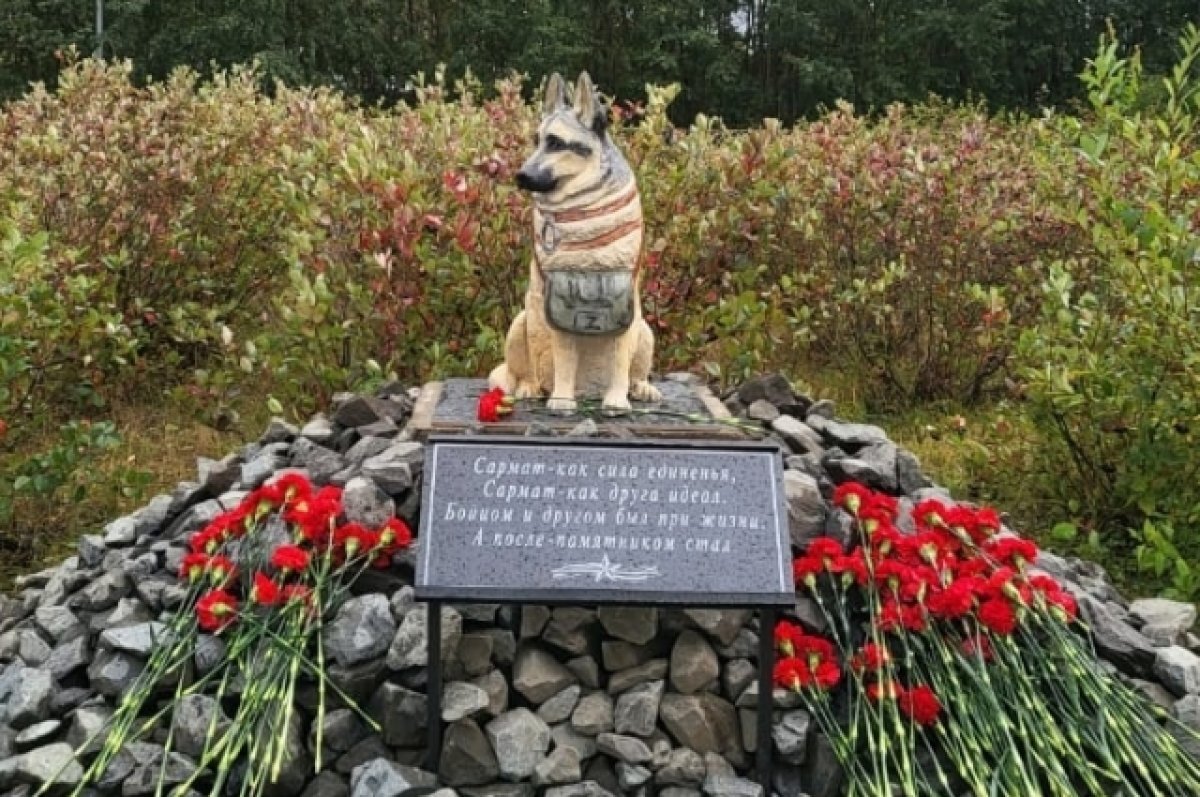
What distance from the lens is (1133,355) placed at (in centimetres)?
507

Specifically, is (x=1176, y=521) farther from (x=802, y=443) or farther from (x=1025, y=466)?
(x=802, y=443)

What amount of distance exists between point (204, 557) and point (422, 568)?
0.81 m

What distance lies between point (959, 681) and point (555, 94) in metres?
2.50

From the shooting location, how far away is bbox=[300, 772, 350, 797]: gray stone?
3387 millimetres

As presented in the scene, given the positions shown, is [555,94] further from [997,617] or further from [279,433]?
[997,617]

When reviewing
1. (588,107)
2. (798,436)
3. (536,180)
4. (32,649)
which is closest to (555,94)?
(588,107)

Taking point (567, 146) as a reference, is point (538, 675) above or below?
below

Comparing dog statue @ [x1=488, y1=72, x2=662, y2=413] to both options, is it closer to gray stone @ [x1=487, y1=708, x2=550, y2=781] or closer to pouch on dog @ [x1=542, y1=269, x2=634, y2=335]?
pouch on dog @ [x1=542, y1=269, x2=634, y2=335]

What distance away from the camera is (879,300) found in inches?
301

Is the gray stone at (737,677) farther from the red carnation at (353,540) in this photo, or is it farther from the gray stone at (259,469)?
the gray stone at (259,469)

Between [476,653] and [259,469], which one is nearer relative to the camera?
[476,653]

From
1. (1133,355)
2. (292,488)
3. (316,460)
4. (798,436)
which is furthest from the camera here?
(1133,355)

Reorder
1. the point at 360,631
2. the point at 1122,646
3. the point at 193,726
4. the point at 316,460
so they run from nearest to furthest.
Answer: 1. the point at 193,726
2. the point at 360,631
3. the point at 1122,646
4. the point at 316,460

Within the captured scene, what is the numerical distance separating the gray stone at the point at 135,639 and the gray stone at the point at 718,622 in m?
1.64
